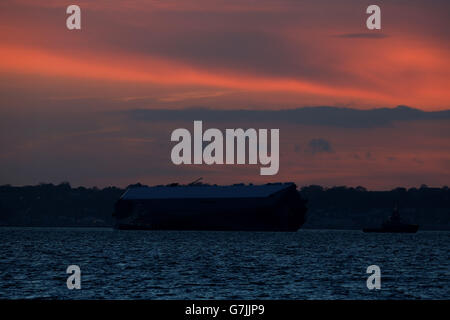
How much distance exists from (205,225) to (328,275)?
143489 millimetres

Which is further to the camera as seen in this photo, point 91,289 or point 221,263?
point 221,263

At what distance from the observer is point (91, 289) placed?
41969mm

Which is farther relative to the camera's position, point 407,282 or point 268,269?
point 268,269

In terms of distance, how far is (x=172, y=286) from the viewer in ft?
143

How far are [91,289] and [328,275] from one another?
18.5 m

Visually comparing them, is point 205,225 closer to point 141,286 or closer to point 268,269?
point 268,269
